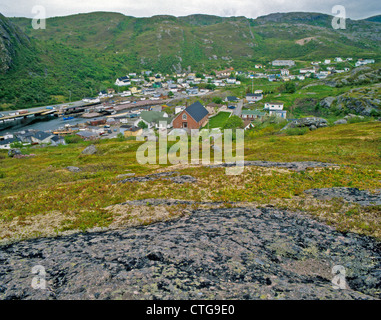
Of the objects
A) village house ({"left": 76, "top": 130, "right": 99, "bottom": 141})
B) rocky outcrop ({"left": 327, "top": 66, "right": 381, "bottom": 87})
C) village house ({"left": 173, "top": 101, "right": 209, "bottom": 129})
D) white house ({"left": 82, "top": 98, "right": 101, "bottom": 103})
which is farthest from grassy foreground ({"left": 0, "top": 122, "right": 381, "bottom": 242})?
white house ({"left": 82, "top": 98, "right": 101, "bottom": 103})

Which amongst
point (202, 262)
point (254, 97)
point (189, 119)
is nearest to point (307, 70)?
point (254, 97)

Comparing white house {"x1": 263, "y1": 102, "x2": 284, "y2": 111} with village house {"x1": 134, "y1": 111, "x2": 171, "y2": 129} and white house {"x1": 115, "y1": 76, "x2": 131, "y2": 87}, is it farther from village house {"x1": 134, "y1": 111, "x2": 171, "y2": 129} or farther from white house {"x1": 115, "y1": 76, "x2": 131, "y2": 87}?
white house {"x1": 115, "y1": 76, "x2": 131, "y2": 87}

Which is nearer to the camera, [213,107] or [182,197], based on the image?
[182,197]

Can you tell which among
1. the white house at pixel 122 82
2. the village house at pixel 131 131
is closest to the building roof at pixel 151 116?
the village house at pixel 131 131

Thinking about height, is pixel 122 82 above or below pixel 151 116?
above

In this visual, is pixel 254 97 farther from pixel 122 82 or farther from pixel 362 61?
pixel 362 61

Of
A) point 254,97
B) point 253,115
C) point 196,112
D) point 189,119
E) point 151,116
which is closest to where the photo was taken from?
point 189,119

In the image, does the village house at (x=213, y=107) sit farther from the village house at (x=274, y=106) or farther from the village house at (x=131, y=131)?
the village house at (x=131, y=131)
